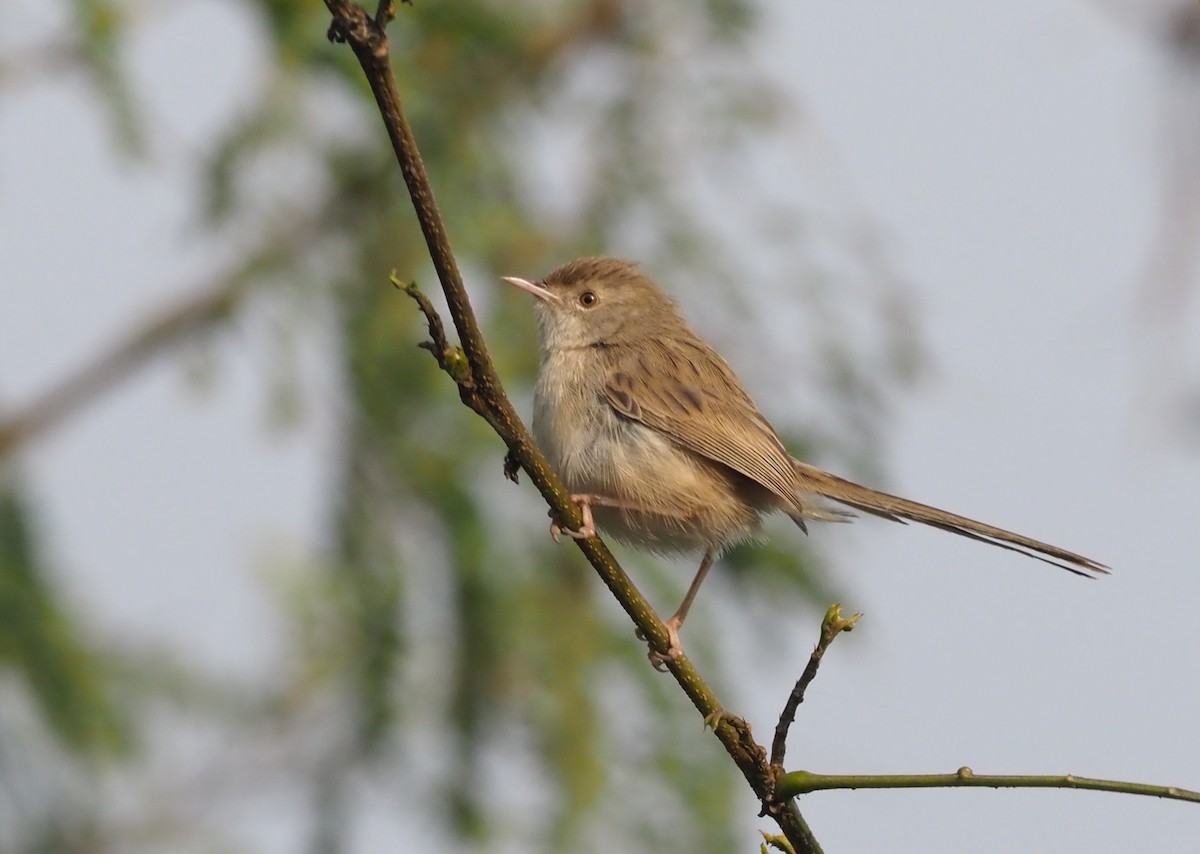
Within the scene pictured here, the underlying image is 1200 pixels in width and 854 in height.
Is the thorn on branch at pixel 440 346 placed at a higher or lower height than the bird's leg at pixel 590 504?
lower

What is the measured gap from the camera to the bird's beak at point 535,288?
4.52 m

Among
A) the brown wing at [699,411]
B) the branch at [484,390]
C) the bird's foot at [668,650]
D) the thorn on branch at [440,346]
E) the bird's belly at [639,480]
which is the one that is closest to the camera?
the branch at [484,390]

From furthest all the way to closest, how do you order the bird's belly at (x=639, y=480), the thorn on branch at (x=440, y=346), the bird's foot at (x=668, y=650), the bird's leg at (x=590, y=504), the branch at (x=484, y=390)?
the bird's belly at (x=639, y=480) < the bird's leg at (x=590, y=504) < the bird's foot at (x=668, y=650) < the thorn on branch at (x=440, y=346) < the branch at (x=484, y=390)

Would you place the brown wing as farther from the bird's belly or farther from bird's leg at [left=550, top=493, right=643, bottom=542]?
bird's leg at [left=550, top=493, right=643, bottom=542]

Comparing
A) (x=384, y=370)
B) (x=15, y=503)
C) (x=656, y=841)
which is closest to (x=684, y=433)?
(x=384, y=370)

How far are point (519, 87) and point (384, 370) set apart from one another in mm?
1238

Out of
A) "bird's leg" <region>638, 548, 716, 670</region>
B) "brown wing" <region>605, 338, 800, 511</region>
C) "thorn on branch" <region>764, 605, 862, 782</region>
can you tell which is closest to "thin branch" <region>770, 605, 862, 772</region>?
"thorn on branch" <region>764, 605, 862, 782</region>

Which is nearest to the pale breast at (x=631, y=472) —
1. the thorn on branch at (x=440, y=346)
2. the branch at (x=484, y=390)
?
the branch at (x=484, y=390)

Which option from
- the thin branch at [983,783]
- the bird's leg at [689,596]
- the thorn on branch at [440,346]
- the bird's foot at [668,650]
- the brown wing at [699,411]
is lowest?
the thin branch at [983,783]

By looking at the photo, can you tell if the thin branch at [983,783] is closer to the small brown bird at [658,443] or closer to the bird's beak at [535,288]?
the small brown bird at [658,443]

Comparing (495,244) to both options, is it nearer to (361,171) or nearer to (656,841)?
(361,171)

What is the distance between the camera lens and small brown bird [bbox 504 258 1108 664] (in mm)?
4305

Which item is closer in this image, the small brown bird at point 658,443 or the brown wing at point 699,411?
the small brown bird at point 658,443

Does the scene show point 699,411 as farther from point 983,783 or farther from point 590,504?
point 983,783
